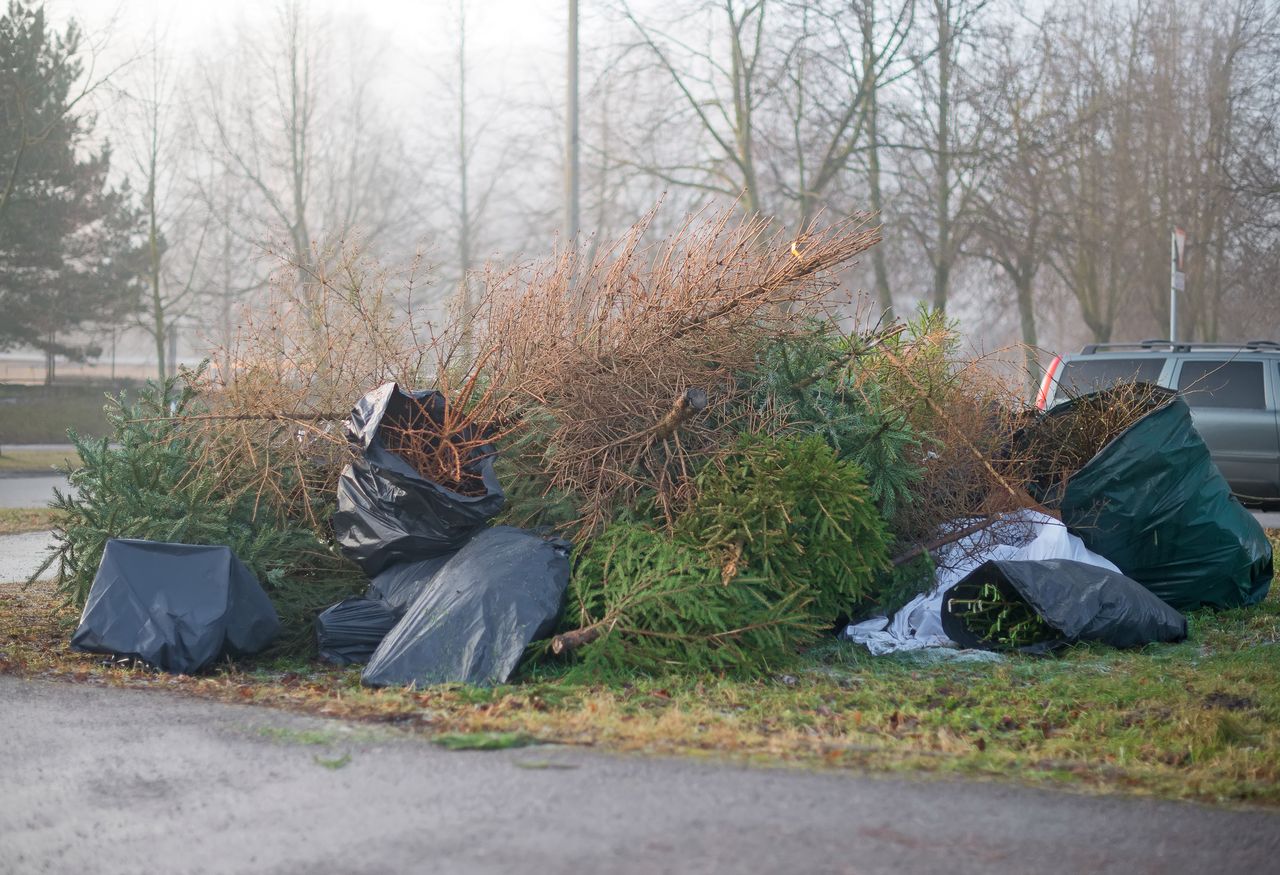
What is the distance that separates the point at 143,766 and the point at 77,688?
50.2 inches

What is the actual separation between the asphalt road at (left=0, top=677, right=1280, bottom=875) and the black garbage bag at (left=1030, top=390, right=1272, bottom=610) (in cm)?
368

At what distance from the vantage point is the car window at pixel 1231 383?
1156 cm

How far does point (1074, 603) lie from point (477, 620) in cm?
294

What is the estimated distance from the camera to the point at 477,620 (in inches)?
199

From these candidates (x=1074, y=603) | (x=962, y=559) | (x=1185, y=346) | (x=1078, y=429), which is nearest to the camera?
(x=1074, y=603)

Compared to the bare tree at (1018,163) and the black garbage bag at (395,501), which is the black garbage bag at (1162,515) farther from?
the bare tree at (1018,163)

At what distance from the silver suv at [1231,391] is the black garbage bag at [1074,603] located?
5.70m

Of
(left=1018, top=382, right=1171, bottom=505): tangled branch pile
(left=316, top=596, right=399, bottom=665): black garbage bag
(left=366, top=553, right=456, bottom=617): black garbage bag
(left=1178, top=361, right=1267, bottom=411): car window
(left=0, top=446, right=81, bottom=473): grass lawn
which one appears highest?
(left=1178, top=361, right=1267, bottom=411): car window

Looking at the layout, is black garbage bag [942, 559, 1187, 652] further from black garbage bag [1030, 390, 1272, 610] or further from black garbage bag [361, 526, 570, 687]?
black garbage bag [361, 526, 570, 687]

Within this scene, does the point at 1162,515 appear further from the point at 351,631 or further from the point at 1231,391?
the point at 1231,391

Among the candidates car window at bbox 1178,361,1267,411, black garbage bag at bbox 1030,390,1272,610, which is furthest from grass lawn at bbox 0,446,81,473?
black garbage bag at bbox 1030,390,1272,610

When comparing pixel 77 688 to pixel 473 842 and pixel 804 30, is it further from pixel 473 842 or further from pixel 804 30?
pixel 804 30

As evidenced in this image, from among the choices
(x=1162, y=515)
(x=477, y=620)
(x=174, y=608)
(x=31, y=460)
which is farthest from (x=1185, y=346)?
(x=31, y=460)

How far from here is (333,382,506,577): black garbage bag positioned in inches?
220
